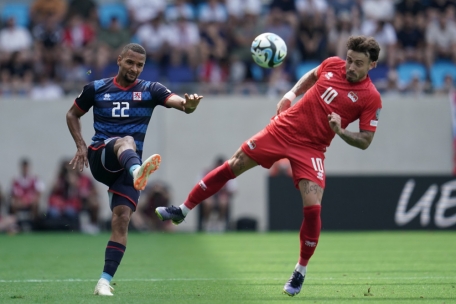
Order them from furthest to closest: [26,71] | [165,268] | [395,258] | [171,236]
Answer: [26,71]
[171,236]
[395,258]
[165,268]

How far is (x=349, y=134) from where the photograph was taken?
744cm

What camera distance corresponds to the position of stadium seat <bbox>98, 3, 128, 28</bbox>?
21359 millimetres

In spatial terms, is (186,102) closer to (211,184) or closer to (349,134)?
(211,184)

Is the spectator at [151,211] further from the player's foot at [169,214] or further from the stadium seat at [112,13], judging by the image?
the player's foot at [169,214]

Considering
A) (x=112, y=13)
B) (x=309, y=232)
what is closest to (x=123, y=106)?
(x=309, y=232)

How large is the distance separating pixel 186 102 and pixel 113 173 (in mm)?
978

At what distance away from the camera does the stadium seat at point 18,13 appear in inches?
827

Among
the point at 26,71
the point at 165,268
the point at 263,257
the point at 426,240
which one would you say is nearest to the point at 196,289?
the point at 165,268

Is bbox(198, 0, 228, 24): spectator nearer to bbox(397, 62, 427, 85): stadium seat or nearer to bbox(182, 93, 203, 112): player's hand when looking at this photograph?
bbox(397, 62, 427, 85): stadium seat

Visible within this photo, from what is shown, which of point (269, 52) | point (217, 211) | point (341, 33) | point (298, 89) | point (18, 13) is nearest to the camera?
point (298, 89)

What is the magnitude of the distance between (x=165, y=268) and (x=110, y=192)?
296cm

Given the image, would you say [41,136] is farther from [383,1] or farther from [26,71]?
[383,1]

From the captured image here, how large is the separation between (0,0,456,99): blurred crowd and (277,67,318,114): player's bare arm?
1101 centimetres

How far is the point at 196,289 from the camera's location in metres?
7.94
